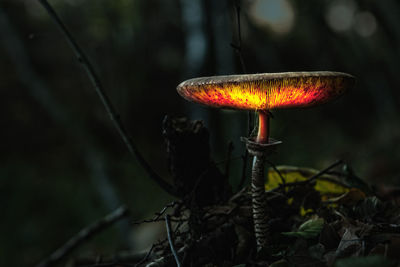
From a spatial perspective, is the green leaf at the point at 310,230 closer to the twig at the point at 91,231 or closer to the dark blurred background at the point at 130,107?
the twig at the point at 91,231

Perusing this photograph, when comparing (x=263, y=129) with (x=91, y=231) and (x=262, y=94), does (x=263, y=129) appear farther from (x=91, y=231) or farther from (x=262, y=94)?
(x=91, y=231)

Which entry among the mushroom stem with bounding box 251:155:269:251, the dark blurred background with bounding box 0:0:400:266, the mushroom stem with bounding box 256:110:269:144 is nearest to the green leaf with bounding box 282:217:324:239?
the mushroom stem with bounding box 251:155:269:251

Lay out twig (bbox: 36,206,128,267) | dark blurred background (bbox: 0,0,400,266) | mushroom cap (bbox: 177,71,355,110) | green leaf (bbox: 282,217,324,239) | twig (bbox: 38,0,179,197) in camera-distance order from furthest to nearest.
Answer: dark blurred background (bbox: 0,0,400,266) → twig (bbox: 36,206,128,267) → twig (bbox: 38,0,179,197) → green leaf (bbox: 282,217,324,239) → mushroom cap (bbox: 177,71,355,110)

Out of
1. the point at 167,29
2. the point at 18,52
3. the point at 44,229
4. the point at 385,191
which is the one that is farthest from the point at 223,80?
the point at 167,29

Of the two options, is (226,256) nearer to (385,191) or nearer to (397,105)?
(385,191)

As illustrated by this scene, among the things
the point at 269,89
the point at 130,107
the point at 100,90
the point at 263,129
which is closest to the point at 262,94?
the point at 269,89

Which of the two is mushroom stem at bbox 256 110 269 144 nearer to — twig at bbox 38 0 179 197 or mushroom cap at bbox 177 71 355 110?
mushroom cap at bbox 177 71 355 110
